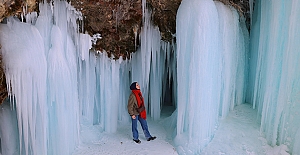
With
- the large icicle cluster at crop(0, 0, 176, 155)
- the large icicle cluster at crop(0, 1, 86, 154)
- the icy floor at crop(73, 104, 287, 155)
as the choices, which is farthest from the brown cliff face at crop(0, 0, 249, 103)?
the icy floor at crop(73, 104, 287, 155)

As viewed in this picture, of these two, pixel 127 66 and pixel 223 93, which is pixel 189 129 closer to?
pixel 223 93

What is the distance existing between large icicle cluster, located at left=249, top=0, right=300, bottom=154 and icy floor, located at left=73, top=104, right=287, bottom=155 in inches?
12.1

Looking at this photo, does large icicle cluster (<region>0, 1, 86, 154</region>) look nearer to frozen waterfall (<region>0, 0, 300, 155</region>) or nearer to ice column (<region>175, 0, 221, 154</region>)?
frozen waterfall (<region>0, 0, 300, 155</region>)

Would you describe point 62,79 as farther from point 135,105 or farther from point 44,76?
point 135,105

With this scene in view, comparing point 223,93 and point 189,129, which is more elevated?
point 223,93

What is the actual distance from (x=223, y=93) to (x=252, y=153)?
150cm

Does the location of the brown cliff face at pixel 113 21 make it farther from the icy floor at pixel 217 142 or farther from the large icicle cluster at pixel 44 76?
the icy floor at pixel 217 142

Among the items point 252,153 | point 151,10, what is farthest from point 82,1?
point 252,153

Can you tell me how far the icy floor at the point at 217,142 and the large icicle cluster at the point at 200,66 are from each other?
0.27 metres

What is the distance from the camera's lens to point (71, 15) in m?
5.80

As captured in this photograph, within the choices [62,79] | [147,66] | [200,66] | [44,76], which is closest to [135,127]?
[147,66]

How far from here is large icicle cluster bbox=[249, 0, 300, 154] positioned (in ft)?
16.8

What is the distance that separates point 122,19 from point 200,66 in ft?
7.41

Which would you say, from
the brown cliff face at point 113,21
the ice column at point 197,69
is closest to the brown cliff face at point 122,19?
the brown cliff face at point 113,21
